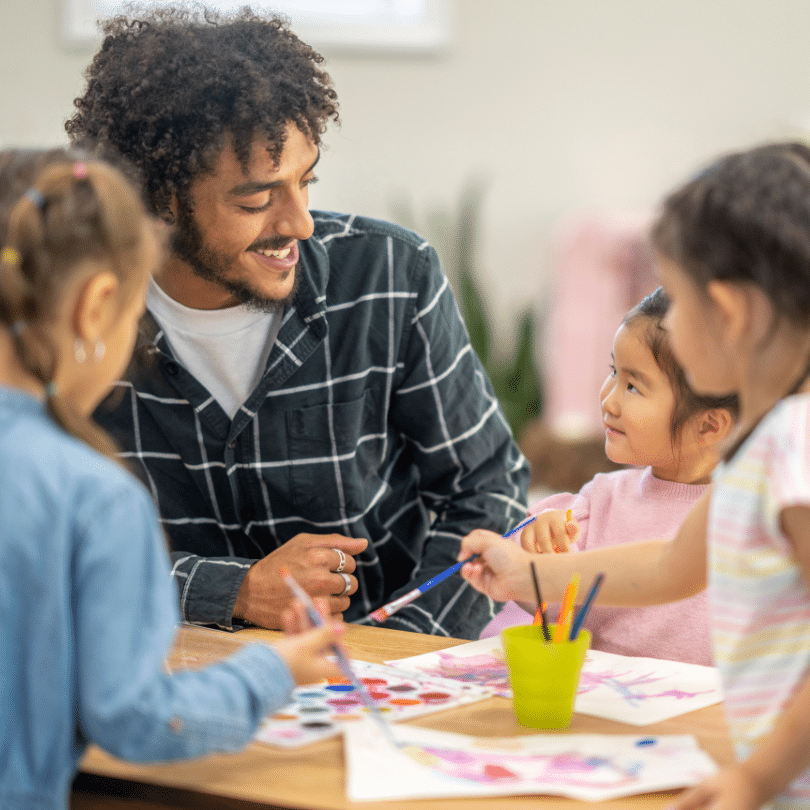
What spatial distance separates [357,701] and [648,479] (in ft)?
1.91

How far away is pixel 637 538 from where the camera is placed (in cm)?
133

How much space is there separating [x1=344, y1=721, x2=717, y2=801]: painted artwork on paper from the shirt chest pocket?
625 millimetres

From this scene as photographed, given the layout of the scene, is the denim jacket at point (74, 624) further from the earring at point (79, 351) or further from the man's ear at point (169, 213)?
the man's ear at point (169, 213)

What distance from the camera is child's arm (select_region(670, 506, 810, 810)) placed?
708 mm

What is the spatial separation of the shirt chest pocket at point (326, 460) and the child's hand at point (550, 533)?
35 centimetres

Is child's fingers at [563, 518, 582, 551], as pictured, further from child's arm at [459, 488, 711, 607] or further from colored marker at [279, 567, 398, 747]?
colored marker at [279, 567, 398, 747]

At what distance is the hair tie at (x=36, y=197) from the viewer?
2.42 ft

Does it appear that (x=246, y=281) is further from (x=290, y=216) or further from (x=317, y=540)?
(x=317, y=540)

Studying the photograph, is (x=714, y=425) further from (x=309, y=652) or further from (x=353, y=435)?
(x=309, y=652)

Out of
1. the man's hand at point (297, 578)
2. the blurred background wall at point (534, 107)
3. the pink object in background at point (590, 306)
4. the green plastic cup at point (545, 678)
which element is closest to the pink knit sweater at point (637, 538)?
the man's hand at point (297, 578)

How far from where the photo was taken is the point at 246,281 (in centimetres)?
150

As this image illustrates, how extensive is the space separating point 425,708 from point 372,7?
10.8ft

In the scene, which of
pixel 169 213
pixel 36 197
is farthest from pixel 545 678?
pixel 169 213

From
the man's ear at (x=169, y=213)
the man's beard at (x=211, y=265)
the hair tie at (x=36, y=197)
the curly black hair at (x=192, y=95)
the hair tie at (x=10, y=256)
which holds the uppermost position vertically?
the curly black hair at (x=192, y=95)
